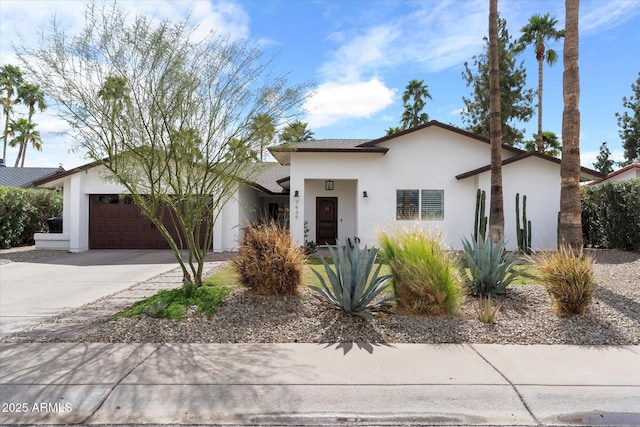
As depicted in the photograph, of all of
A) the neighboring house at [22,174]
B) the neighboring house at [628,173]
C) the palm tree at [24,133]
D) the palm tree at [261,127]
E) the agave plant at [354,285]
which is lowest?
the agave plant at [354,285]

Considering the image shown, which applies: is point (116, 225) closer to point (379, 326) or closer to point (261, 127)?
point (261, 127)

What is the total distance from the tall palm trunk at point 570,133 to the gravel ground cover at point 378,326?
216 centimetres

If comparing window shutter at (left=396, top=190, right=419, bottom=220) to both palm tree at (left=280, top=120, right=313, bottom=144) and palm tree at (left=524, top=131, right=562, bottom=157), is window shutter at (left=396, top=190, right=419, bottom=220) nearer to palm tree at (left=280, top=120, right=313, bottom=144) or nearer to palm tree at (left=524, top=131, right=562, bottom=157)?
palm tree at (left=280, top=120, right=313, bottom=144)

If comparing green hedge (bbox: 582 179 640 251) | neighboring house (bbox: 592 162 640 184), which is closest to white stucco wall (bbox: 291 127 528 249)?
green hedge (bbox: 582 179 640 251)

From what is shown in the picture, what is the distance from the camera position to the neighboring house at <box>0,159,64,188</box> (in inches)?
1146

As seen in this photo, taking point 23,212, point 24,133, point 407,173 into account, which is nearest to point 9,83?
point 24,133

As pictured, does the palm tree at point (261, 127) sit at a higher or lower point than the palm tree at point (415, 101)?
lower

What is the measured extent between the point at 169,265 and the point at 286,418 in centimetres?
1040

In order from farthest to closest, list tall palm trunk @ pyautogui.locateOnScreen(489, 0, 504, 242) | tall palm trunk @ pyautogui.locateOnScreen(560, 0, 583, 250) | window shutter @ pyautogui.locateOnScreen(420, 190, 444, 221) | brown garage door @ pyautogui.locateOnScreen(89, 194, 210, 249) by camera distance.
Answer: brown garage door @ pyautogui.locateOnScreen(89, 194, 210, 249) → window shutter @ pyautogui.locateOnScreen(420, 190, 444, 221) → tall palm trunk @ pyautogui.locateOnScreen(489, 0, 504, 242) → tall palm trunk @ pyautogui.locateOnScreen(560, 0, 583, 250)

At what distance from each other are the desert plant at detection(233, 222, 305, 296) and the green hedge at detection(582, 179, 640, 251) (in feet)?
41.5

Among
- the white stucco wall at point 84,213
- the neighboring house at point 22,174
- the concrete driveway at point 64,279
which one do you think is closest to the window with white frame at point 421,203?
the white stucco wall at point 84,213

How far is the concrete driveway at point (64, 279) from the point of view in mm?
6980

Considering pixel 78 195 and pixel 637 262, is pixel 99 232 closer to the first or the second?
pixel 78 195

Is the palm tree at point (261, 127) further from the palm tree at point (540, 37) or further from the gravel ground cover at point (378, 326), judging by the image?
the palm tree at point (540, 37)
